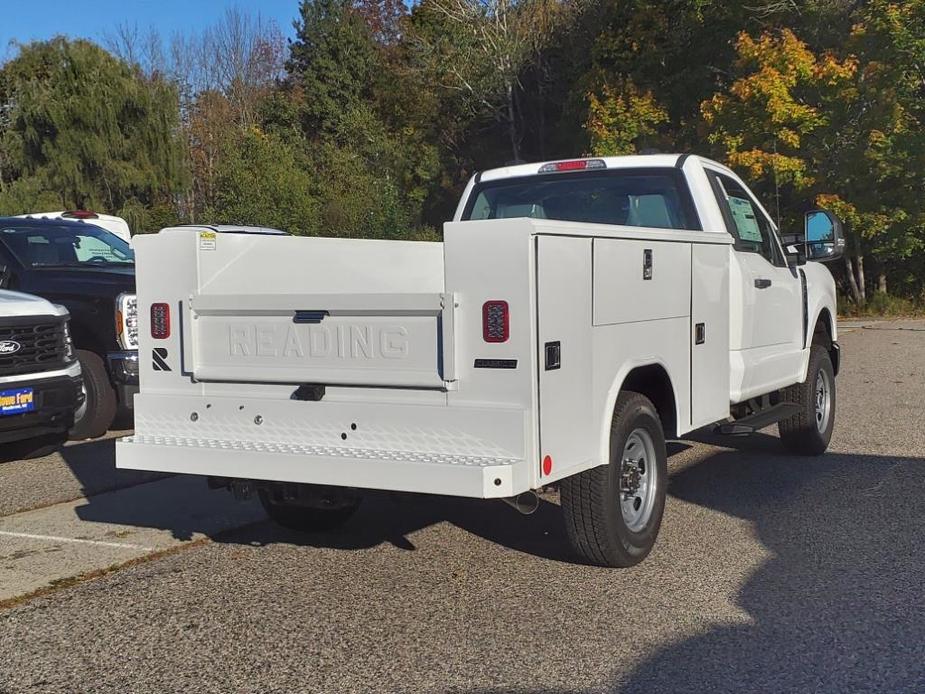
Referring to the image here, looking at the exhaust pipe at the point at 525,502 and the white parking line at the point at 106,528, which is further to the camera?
the white parking line at the point at 106,528

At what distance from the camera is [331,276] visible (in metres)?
5.03

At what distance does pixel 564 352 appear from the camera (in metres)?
4.48

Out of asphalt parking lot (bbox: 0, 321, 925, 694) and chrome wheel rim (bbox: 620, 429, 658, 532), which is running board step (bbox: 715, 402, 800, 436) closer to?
asphalt parking lot (bbox: 0, 321, 925, 694)

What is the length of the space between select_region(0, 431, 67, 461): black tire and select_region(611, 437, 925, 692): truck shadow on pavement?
18.0ft

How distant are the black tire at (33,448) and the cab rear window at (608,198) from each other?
468 centimetres

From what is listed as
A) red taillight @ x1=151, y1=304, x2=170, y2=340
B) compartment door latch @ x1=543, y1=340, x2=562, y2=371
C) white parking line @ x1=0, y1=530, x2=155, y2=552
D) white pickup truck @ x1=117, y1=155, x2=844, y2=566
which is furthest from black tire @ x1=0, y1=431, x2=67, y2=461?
compartment door latch @ x1=543, y1=340, x2=562, y2=371

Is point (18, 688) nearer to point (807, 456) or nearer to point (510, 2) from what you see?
point (807, 456)

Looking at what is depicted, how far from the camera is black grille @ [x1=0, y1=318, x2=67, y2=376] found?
802 centimetres

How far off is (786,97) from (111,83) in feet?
82.7

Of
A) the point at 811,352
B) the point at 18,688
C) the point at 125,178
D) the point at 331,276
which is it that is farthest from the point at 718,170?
the point at 125,178

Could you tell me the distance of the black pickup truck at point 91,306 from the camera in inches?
369

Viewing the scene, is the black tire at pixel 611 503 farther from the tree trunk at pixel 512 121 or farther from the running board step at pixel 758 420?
the tree trunk at pixel 512 121

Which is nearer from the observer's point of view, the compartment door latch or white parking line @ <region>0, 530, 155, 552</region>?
the compartment door latch

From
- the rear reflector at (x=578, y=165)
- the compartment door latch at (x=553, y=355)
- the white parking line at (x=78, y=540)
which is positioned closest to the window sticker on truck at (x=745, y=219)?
the rear reflector at (x=578, y=165)
